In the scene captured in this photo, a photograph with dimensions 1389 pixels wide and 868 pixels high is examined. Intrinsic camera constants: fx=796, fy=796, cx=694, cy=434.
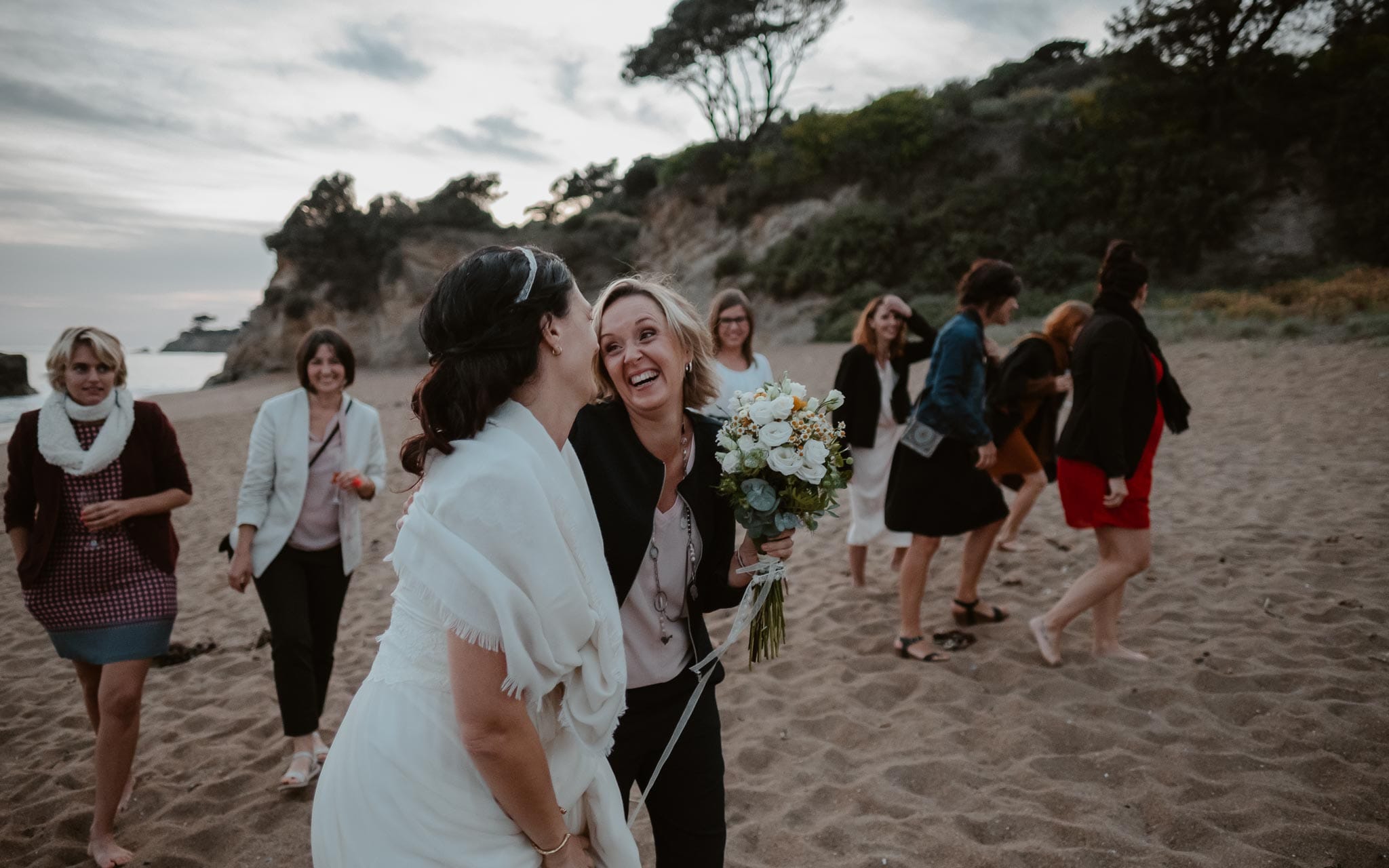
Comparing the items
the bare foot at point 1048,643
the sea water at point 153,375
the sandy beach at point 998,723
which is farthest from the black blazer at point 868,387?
the sea water at point 153,375

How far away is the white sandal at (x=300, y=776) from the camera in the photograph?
152 inches

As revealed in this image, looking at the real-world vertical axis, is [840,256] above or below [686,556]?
above

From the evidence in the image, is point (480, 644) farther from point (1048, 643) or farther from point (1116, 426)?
point (1048, 643)

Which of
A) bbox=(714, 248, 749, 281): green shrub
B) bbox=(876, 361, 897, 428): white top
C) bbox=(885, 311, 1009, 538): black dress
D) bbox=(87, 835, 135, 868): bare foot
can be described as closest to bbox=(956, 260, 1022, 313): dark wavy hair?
bbox=(885, 311, 1009, 538): black dress

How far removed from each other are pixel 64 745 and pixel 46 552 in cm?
187

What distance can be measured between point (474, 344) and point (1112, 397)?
12.4 ft

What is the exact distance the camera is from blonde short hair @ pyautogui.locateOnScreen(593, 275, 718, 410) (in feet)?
8.00

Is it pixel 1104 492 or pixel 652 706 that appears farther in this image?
pixel 1104 492

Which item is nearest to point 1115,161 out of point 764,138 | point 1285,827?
point 764,138

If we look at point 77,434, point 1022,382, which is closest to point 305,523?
point 77,434

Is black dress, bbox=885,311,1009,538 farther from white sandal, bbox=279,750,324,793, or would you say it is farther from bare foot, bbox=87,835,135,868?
bare foot, bbox=87,835,135,868

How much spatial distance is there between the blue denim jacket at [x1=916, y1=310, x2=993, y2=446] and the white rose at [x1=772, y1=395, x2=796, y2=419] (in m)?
2.42

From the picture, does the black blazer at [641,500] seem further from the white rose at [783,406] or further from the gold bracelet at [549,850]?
the gold bracelet at [549,850]

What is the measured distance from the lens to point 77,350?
353 cm
